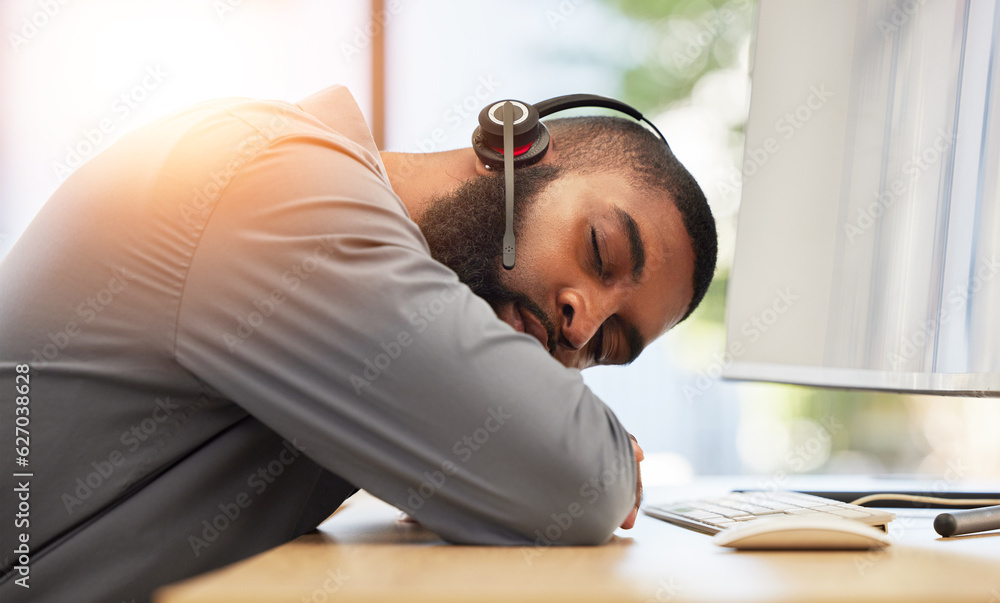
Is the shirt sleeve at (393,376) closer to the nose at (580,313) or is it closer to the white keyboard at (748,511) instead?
the white keyboard at (748,511)

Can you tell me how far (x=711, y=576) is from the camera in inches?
19.5

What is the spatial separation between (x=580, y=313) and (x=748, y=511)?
0.37 m

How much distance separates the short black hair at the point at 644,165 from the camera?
1.17 meters

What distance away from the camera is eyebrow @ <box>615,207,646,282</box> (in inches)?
41.8

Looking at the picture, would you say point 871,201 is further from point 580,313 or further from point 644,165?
point 580,313

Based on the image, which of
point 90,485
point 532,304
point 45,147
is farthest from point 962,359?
point 45,147

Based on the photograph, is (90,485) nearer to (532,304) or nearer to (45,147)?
(532,304)

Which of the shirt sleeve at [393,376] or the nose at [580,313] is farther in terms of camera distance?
the nose at [580,313]

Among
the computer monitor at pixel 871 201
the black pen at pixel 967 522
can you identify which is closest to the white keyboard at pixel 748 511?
the black pen at pixel 967 522

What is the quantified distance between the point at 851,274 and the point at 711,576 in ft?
2.96

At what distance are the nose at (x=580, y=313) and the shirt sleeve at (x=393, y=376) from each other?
41cm

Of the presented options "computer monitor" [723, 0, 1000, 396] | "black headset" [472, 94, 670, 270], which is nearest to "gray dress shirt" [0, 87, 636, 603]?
"black headset" [472, 94, 670, 270]

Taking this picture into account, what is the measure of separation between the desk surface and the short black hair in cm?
61

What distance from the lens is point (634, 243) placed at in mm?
1064
